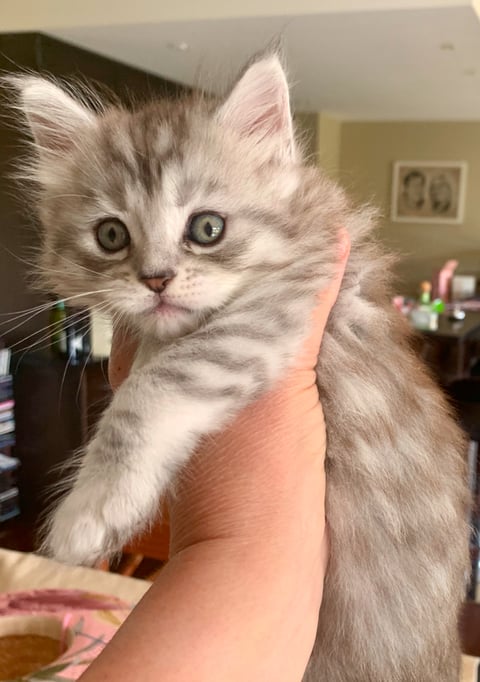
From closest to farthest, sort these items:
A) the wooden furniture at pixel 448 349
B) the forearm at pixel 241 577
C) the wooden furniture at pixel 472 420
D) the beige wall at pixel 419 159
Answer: the forearm at pixel 241 577
the wooden furniture at pixel 472 420
the wooden furniture at pixel 448 349
the beige wall at pixel 419 159

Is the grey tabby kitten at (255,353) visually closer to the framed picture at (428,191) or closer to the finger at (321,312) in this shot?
the finger at (321,312)

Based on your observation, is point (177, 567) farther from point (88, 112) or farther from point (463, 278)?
point (463, 278)

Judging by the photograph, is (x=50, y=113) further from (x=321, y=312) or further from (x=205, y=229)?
(x=321, y=312)

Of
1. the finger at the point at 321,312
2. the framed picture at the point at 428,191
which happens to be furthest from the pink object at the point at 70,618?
the framed picture at the point at 428,191

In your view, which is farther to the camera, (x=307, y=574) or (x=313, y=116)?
(x=313, y=116)

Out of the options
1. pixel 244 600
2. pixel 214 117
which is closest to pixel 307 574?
pixel 244 600

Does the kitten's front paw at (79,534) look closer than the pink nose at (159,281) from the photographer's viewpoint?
Yes
